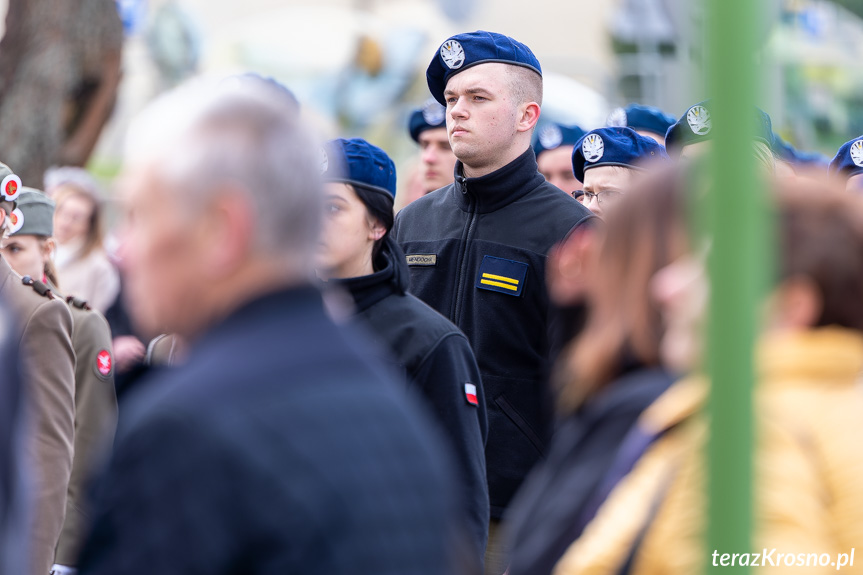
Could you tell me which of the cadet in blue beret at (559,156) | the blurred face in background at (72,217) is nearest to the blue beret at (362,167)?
the cadet in blue beret at (559,156)

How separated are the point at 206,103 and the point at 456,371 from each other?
1854 millimetres

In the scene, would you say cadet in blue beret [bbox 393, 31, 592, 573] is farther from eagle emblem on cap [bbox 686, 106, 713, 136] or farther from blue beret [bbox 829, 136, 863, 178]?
blue beret [bbox 829, 136, 863, 178]

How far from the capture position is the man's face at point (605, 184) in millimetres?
4602

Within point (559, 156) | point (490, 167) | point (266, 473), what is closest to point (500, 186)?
point (490, 167)

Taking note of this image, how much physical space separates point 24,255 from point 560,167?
9.34 ft

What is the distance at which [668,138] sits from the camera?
4.84m

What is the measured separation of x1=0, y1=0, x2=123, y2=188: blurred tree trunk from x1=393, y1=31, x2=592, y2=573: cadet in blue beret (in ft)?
17.8

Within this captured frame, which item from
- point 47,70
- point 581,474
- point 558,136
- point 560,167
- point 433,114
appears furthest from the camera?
point 47,70

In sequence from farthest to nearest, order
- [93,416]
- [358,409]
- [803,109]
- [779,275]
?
1. [803,109]
2. [93,416]
3. [779,275]
4. [358,409]

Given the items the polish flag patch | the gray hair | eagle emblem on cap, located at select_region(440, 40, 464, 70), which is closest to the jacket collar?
eagle emblem on cap, located at select_region(440, 40, 464, 70)

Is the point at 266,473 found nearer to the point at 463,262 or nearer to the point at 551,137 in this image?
the point at 463,262

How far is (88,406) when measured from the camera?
14.5 feet

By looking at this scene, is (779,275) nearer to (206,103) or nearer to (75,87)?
(206,103)

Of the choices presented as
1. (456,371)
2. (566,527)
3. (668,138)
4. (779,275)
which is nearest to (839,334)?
(779,275)
